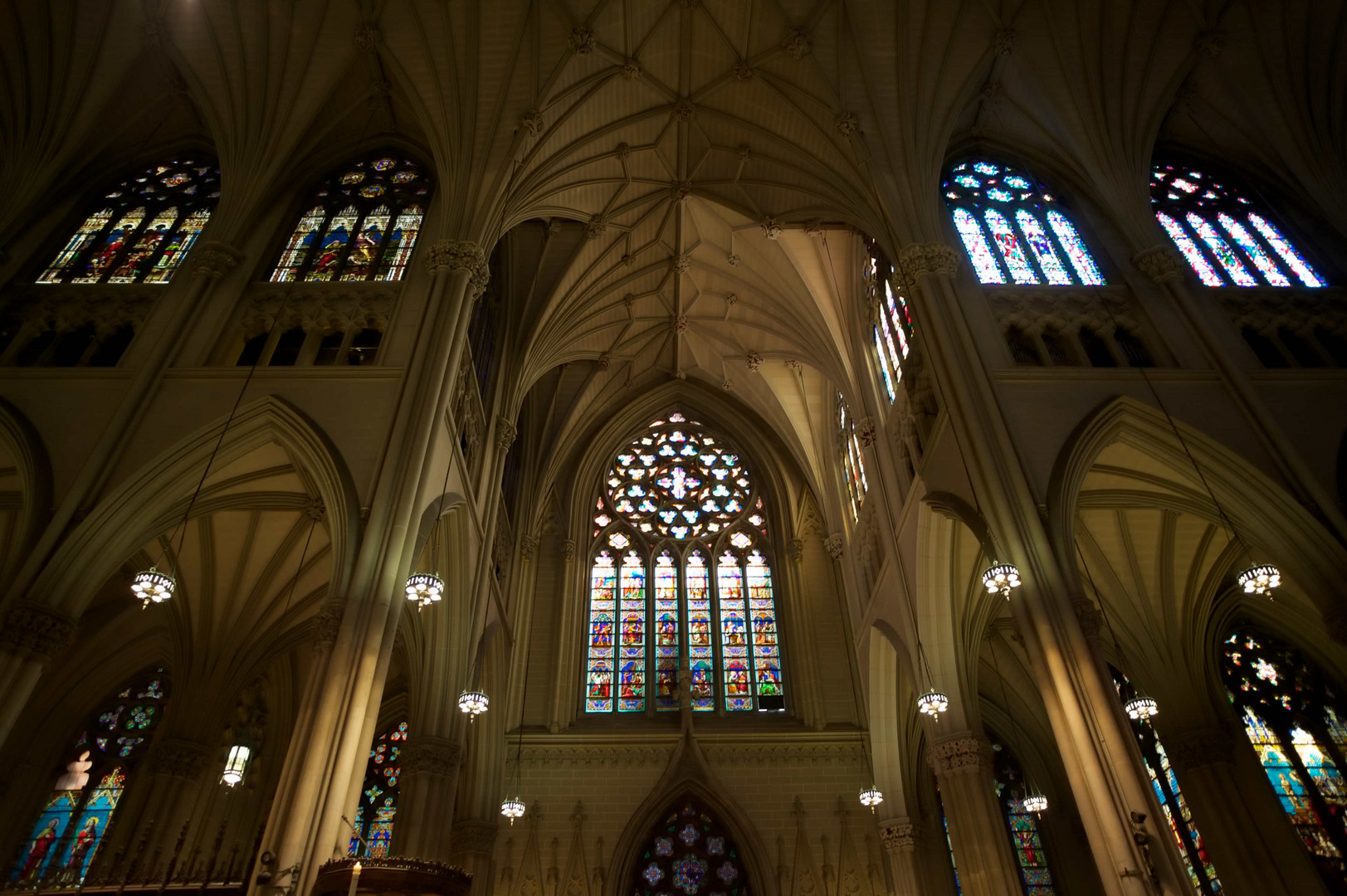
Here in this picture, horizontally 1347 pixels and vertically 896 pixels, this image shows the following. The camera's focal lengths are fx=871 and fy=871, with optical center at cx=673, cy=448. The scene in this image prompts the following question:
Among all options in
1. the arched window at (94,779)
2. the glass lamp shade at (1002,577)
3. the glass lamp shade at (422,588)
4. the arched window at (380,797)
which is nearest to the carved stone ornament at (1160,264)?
the glass lamp shade at (1002,577)

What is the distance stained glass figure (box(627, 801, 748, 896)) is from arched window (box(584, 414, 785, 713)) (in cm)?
238

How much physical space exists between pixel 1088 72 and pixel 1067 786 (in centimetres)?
1370

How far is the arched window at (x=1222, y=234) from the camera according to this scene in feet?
48.1

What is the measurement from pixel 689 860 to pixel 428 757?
265 inches

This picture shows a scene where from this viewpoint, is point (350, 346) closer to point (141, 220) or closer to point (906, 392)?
point (141, 220)

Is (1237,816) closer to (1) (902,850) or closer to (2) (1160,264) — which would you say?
(1) (902,850)

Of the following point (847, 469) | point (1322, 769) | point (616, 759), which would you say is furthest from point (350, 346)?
point (1322, 769)

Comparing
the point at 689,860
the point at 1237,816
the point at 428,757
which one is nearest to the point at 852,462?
the point at 689,860

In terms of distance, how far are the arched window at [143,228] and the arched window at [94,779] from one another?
8276 millimetres

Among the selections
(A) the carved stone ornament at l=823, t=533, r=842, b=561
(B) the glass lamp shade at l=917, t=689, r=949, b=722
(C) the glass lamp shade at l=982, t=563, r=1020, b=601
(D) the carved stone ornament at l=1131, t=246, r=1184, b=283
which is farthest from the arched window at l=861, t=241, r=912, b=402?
(C) the glass lamp shade at l=982, t=563, r=1020, b=601

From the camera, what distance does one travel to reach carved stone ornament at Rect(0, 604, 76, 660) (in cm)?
891

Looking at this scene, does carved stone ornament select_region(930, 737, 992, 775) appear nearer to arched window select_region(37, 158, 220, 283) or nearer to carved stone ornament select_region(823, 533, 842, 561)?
carved stone ornament select_region(823, 533, 842, 561)

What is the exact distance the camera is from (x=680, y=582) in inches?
840

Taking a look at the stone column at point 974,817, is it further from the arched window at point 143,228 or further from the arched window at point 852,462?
the arched window at point 143,228
